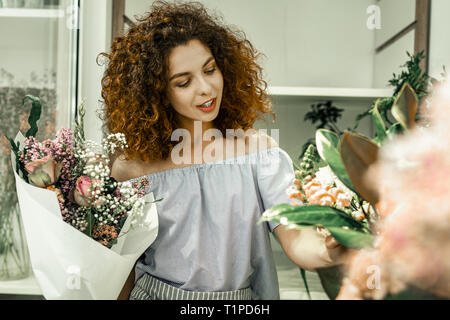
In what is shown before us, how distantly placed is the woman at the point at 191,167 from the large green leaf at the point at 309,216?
346 millimetres

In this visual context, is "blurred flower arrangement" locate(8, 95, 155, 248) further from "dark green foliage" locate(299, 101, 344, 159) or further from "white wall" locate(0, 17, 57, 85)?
"dark green foliage" locate(299, 101, 344, 159)

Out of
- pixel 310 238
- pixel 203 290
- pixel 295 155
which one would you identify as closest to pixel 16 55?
pixel 203 290

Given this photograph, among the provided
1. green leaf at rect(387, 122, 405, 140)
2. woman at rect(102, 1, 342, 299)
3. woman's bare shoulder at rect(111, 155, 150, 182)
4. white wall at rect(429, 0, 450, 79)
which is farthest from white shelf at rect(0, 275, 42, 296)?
white wall at rect(429, 0, 450, 79)

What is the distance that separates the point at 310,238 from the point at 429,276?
38cm

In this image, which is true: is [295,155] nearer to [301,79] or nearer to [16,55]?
[301,79]

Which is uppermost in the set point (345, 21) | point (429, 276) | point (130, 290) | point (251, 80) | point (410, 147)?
point (345, 21)

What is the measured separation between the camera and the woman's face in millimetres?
863

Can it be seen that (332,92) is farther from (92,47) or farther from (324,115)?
(92,47)

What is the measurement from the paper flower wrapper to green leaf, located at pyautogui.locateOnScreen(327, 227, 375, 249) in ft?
1.19

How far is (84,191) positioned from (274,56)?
171 centimetres

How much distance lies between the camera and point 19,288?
1107mm

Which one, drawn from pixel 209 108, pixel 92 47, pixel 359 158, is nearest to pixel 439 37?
pixel 209 108

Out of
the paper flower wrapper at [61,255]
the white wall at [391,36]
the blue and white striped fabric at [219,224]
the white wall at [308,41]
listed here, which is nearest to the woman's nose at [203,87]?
the blue and white striped fabric at [219,224]

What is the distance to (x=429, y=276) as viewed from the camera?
34 cm
